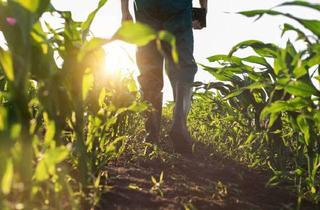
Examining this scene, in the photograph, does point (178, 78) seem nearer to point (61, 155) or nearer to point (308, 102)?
point (308, 102)

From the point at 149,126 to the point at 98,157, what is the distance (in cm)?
141

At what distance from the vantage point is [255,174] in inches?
89.0

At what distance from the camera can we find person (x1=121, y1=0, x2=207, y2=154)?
10.0 ft

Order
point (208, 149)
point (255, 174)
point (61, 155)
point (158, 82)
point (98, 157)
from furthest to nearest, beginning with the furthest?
point (158, 82) < point (208, 149) < point (255, 174) < point (98, 157) < point (61, 155)

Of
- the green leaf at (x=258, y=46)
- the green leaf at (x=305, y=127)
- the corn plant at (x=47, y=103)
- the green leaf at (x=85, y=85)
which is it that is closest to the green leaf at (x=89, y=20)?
the corn plant at (x=47, y=103)

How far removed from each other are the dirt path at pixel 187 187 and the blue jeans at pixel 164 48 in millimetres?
783

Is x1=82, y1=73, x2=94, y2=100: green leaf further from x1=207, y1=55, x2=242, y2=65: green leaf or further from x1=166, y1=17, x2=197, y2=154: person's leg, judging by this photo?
x1=166, y1=17, x2=197, y2=154: person's leg

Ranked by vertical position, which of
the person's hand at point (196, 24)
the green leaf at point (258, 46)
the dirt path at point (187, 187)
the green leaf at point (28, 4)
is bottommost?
the dirt path at point (187, 187)

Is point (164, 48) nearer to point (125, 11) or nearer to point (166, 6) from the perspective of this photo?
point (166, 6)

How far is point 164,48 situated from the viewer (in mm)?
3180

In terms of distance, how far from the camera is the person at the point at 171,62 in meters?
3.05

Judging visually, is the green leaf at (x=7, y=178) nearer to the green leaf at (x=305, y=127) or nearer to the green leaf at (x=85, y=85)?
the green leaf at (x=85, y=85)

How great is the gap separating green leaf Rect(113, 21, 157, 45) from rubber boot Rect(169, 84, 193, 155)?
6.11 feet

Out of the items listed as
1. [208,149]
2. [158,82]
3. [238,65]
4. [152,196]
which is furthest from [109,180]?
[158,82]
